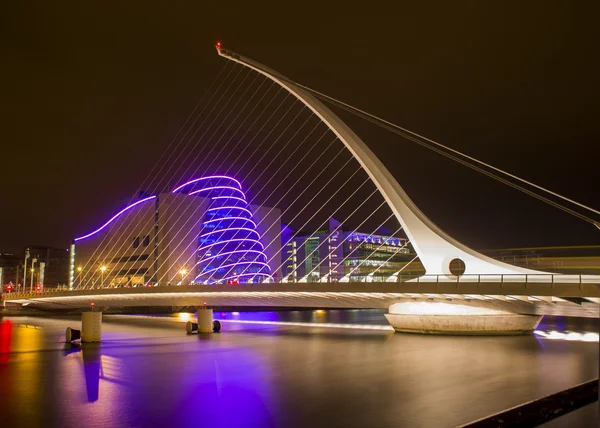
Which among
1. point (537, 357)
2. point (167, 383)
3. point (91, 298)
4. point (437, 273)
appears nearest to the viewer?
point (167, 383)

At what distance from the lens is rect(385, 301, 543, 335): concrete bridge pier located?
26312 millimetres

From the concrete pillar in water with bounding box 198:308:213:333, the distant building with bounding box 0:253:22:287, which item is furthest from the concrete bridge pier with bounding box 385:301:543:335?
the distant building with bounding box 0:253:22:287

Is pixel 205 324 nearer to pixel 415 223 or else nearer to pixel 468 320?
pixel 415 223

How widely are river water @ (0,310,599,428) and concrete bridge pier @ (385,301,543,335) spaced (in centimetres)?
70

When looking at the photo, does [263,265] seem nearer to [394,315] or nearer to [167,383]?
[394,315]

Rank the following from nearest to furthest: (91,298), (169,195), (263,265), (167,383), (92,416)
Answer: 1. (92,416)
2. (167,383)
3. (91,298)
4. (263,265)
5. (169,195)

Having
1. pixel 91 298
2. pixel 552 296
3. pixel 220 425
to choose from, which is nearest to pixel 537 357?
pixel 552 296

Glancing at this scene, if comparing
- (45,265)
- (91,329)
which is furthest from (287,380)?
(45,265)

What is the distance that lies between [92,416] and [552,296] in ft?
50.6

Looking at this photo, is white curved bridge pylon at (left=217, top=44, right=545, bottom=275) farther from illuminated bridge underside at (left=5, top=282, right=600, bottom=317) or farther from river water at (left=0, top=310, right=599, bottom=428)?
river water at (left=0, top=310, right=599, bottom=428)

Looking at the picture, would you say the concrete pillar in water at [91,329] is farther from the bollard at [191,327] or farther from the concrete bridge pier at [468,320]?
the concrete bridge pier at [468,320]

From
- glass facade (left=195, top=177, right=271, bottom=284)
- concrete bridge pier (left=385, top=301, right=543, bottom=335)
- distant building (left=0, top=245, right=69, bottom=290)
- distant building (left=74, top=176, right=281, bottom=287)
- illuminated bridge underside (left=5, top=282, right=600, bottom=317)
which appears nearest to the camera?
illuminated bridge underside (left=5, top=282, right=600, bottom=317)

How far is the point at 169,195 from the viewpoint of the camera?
72.8 metres

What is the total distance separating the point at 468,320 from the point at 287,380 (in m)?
13.5
